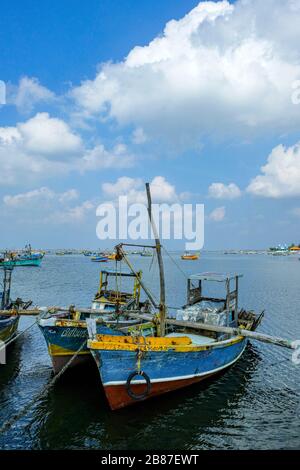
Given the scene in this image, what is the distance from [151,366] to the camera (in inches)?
447

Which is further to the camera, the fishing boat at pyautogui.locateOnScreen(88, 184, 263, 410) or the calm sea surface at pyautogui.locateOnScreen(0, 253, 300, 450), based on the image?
the fishing boat at pyautogui.locateOnScreen(88, 184, 263, 410)

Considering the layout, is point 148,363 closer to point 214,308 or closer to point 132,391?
point 132,391

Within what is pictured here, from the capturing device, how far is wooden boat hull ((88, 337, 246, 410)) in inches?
424

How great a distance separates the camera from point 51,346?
46.1 ft

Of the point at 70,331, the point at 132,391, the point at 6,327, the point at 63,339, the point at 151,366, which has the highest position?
the point at 70,331

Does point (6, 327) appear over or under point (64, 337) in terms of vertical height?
under

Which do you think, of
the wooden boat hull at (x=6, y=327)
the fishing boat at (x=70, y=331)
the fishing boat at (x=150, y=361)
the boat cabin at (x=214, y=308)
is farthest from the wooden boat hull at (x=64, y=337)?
the boat cabin at (x=214, y=308)

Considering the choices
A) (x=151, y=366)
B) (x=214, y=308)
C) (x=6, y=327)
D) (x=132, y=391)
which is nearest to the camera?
(x=132, y=391)

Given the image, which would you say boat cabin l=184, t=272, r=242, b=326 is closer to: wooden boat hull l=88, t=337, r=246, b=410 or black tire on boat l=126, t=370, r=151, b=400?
wooden boat hull l=88, t=337, r=246, b=410

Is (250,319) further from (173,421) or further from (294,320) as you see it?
(173,421)

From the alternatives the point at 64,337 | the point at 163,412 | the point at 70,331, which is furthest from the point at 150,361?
the point at 64,337

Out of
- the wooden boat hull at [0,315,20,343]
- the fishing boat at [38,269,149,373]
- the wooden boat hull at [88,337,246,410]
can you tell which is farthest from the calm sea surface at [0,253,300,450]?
the wooden boat hull at [0,315,20,343]

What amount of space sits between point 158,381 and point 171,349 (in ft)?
4.35

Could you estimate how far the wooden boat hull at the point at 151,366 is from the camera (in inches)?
424
